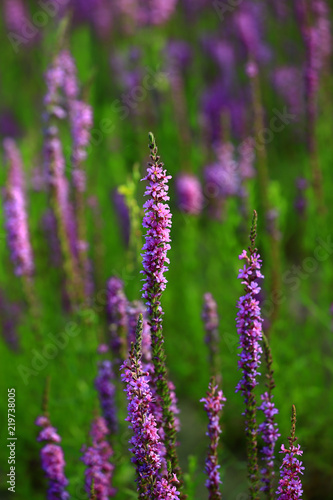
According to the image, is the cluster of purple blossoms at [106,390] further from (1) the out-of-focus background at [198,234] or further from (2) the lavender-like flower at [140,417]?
Answer: (2) the lavender-like flower at [140,417]

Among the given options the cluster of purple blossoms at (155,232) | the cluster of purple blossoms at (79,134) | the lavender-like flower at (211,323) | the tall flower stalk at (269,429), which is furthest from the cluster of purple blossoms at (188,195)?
the cluster of purple blossoms at (155,232)

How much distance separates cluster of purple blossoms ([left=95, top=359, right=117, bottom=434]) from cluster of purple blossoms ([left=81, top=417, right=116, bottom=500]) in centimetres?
10

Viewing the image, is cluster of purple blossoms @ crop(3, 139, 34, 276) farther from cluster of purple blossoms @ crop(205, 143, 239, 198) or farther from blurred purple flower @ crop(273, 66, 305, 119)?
blurred purple flower @ crop(273, 66, 305, 119)

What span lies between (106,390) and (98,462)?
1.52ft

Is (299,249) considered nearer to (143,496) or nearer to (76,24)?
(143,496)

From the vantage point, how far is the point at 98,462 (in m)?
2.21

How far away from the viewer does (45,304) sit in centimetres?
473

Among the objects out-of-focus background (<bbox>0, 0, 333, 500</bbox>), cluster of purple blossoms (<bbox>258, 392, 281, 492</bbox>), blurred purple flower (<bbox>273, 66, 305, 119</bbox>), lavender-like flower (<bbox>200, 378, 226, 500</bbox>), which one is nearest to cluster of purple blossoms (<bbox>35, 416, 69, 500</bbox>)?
out-of-focus background (<bbox>0, 0, 333, 500</bbox>)

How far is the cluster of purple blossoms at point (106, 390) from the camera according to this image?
2631 millimetres

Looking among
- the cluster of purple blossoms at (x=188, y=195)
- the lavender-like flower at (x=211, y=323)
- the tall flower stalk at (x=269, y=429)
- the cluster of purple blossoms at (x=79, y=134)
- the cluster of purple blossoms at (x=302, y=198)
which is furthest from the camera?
the cluster of purple blossoms at (x=188, y=195)

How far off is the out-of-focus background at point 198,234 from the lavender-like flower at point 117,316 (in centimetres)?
19

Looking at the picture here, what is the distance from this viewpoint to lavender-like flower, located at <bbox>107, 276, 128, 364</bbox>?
8.43 ft

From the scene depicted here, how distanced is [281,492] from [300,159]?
5022 millimetres

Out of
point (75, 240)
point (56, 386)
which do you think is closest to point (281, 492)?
point (56, 386)
